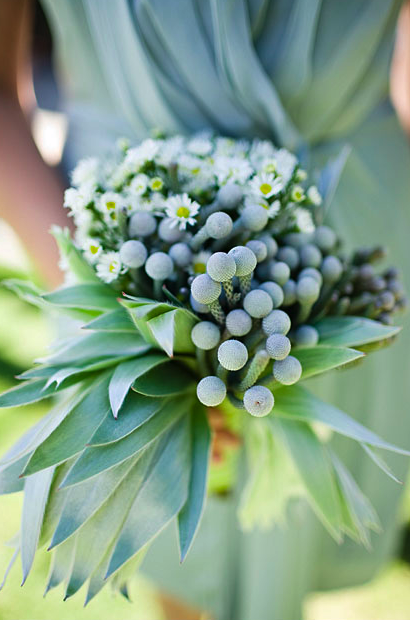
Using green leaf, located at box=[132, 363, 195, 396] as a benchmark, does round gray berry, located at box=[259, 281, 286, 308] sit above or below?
above

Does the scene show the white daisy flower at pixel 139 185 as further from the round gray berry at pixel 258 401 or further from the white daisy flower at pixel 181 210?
the round gray berry at pixel 258 401

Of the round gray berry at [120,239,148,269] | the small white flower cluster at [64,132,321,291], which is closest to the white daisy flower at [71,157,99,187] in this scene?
the small white flower cluster at [64,132,321,291]

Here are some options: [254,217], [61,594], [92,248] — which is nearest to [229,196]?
[254,217]

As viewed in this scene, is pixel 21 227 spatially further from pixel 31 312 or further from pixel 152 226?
pixel 31 312

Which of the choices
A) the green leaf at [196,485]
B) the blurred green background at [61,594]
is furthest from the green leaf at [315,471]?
the blurred green background at [61,594]

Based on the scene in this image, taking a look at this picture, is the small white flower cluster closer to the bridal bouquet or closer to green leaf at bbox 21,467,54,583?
the bridal bouquet

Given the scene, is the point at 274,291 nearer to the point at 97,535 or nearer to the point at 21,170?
the point at 97,535
